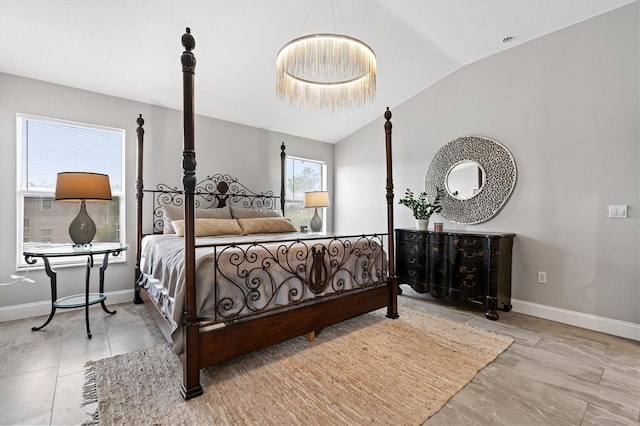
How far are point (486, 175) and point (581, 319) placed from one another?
70.7 inches

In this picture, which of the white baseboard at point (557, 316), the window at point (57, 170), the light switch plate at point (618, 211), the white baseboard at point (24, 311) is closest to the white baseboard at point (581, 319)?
the white baseboard at point (557, 316)

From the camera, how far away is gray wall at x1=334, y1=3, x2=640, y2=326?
2768 mm

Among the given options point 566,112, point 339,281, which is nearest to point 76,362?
point 339,281

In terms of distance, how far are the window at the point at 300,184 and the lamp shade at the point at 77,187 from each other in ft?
9.54

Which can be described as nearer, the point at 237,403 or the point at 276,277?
the point at 237,403

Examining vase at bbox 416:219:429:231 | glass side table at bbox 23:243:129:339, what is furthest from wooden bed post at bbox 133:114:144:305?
vase at bbox 416:219:429:231

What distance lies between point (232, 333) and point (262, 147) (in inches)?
→ 138

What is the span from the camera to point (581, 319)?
299 cm

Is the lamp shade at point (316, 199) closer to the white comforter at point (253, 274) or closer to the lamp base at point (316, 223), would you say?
the lamp base at point (316, 223)

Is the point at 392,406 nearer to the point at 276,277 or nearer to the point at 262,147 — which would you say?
the point at 276,277

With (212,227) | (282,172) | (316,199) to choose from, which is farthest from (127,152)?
(316,199)

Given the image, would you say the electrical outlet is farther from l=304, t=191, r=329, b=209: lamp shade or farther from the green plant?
l=304, t=191, r=329, b=209: lamp shade

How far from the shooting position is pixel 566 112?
3.10 meters

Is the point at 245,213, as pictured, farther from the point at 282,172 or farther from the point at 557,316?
the point at 557,316
